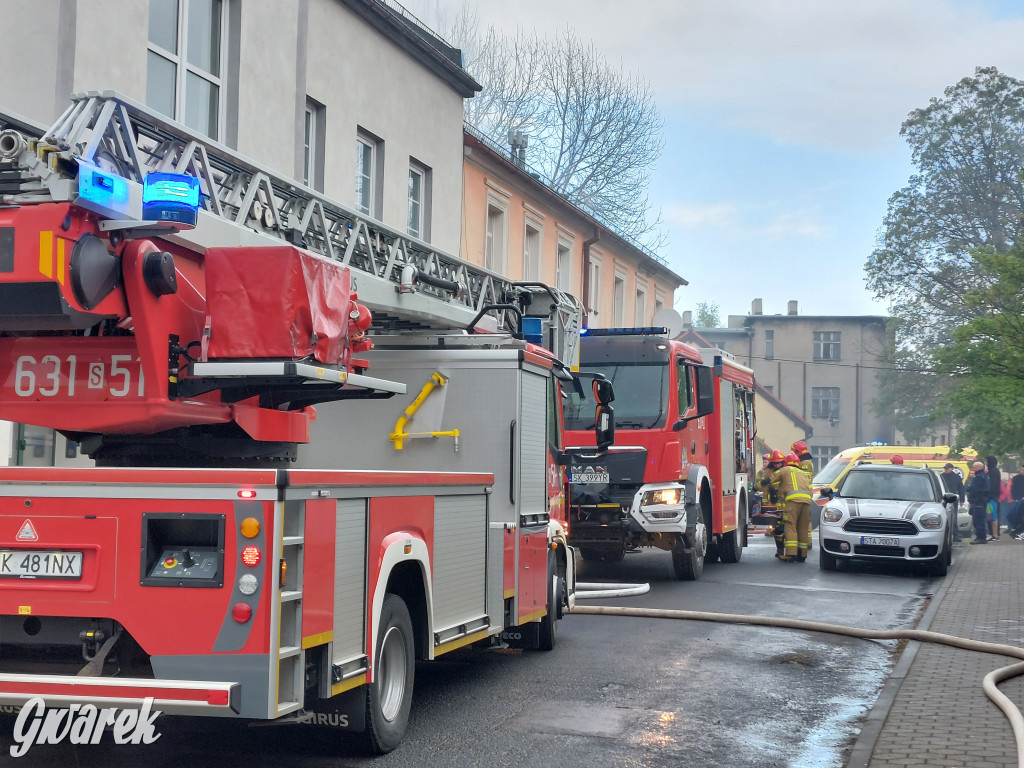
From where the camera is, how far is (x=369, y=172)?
17.6 meters

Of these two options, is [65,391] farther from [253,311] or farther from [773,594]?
[773,594]

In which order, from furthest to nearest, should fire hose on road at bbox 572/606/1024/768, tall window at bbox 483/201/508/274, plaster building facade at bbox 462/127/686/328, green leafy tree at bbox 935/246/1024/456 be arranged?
tall window at bbox 483/201/508/274
plaster building facade at bbox 462/127/686/328
green leafy tree at bbox 935/246/1024/456
fire hose on road at bbox 572/606/1024/768

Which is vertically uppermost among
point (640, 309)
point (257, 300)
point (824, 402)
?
point (640, 309)

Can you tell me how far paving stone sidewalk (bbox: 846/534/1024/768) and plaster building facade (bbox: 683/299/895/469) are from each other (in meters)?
57.6

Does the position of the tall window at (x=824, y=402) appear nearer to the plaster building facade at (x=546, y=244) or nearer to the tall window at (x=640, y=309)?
the plaster building facade at (x=546, y=244)

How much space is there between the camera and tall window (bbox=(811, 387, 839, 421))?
69.8 m

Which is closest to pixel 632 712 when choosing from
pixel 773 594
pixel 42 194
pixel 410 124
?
pixel 42 194

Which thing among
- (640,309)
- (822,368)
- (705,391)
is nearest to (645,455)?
(705,391)

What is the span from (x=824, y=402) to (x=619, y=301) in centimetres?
3866

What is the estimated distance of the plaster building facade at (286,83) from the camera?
10.7m

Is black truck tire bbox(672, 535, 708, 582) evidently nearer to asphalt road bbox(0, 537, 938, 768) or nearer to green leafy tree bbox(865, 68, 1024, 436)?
asphalt road bbox(0, 537, 938, 768)

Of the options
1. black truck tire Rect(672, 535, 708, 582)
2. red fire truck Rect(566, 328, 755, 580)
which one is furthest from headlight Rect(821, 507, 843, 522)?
black truck tire Rect(672, 535, 708, 582)

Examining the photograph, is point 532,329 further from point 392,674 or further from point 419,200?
point 419,200

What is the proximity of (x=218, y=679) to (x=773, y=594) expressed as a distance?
10.0m
